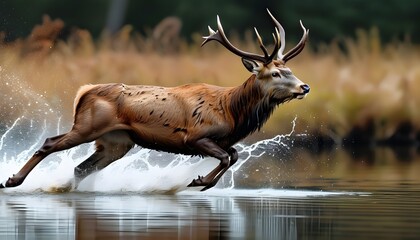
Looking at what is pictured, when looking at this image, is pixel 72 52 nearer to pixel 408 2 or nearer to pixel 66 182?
pixel 408 2

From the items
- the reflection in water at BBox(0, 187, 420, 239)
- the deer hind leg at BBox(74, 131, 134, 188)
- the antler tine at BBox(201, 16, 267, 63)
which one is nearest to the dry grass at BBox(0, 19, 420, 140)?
the deer hind leg at BBox(74, 131, 134, 188)

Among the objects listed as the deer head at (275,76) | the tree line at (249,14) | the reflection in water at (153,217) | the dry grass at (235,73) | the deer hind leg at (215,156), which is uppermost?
the tree line at (249,14)

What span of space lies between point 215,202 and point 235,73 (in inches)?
627

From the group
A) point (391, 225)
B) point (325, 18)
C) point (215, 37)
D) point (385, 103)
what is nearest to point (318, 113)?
point (385, 103)

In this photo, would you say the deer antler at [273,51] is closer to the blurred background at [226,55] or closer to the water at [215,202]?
the water at [215,202]

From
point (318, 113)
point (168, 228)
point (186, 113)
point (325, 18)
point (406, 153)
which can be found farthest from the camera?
point (325, 18)

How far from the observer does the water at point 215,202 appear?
13.0 metres

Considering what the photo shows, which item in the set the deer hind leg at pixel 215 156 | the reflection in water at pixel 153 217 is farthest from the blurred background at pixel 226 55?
the reflection in water at pixel 153 217

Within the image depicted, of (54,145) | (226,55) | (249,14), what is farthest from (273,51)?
(249,14)

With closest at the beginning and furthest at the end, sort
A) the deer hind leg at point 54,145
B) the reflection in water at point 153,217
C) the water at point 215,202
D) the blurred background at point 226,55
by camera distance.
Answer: the reflection in water at point 153,217, the water at point 215,202, the deer hind leg at point 54,145, the blurred background at point 226,55

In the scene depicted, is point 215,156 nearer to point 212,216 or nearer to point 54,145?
point 54,145

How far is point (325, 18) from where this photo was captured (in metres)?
37.7

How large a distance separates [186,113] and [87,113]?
3.18 feet

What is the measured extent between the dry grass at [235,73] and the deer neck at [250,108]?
12.0 metres
